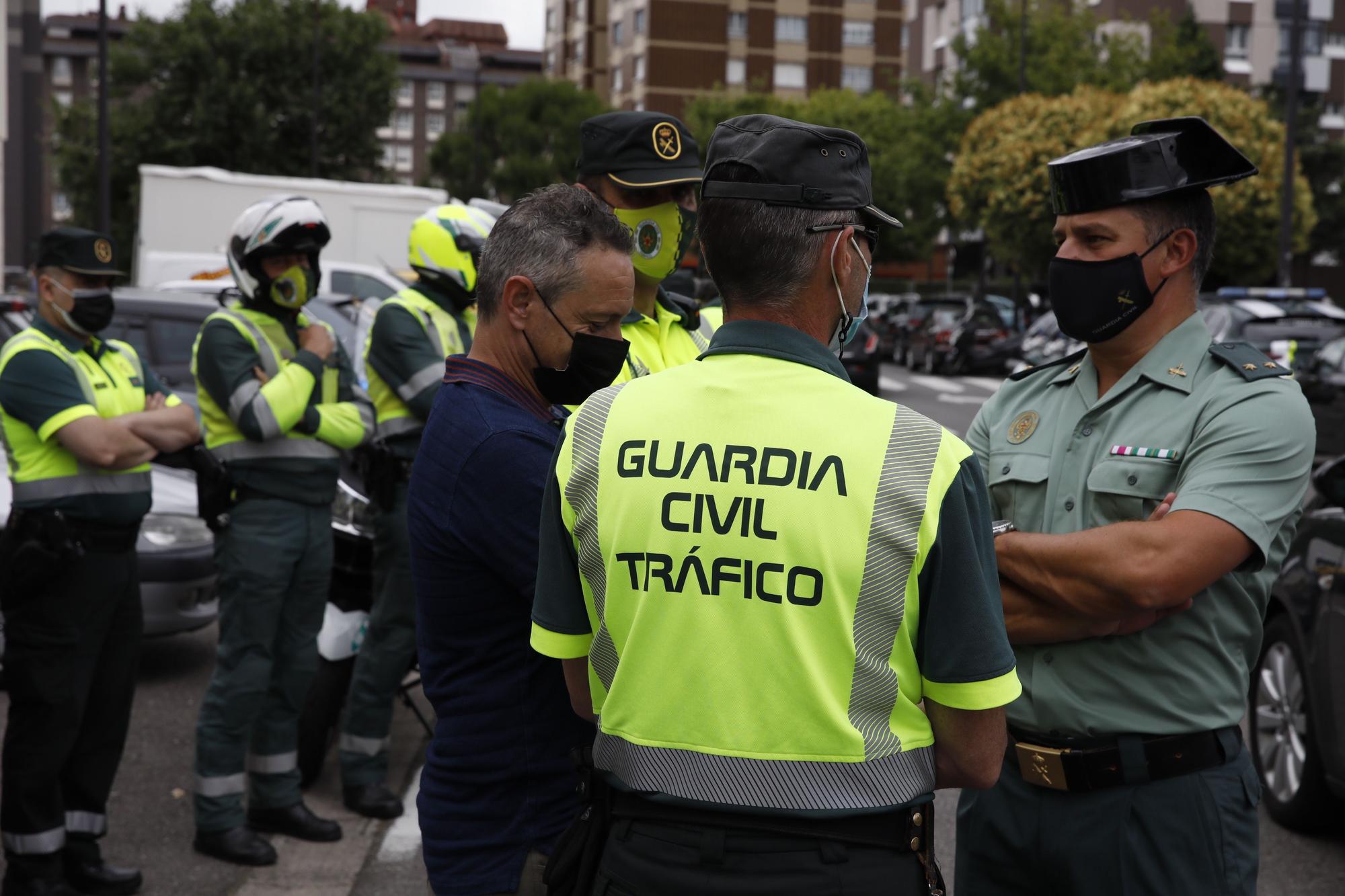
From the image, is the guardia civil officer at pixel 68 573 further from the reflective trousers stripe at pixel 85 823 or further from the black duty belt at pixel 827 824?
the black duty belt at pixel 827 824

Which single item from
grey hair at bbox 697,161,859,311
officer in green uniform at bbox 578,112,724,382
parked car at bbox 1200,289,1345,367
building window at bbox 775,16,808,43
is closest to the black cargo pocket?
officer in green uniform at bbox 578,112,724,382

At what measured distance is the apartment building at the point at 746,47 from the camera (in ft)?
251

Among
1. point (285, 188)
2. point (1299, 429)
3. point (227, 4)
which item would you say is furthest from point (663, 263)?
point (227, 4)

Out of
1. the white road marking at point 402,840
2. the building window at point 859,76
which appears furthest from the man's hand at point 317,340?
the building window at point 859,76

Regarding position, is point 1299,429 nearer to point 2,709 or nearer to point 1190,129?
point 1190,129

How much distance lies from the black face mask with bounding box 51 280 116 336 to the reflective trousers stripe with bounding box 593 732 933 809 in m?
3.32

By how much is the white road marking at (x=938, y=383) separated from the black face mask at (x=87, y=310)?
2215 cm

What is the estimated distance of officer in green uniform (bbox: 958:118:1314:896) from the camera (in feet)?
8.13

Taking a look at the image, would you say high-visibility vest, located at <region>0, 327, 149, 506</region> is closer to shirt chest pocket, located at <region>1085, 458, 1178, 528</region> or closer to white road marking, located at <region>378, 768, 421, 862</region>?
white road marking, located at <region>378, 768, 421, 862</region>

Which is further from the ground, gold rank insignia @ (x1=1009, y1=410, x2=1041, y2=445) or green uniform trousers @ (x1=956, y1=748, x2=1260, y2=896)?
gold rank insignia @ (x1=1009, y1=410, x2=1041, y2=445)

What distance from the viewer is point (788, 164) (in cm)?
194

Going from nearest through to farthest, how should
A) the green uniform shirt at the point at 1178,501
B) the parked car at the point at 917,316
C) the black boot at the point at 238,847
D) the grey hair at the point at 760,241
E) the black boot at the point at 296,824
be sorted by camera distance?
the grey hair at the point at 760,241 < the green uniform shirt at the point at 1178,501 < the black boot at the point at 238,847 < the black boot at the point at 296,824 < the parked car at the point at 917,316

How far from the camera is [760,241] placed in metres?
1.95

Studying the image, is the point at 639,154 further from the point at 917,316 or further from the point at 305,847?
the point at 917,316
